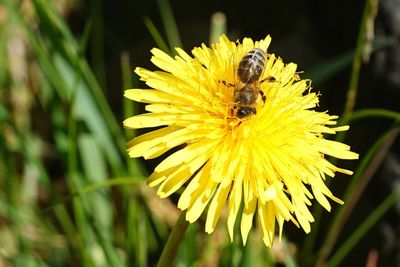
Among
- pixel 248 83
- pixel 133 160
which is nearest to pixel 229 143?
pixel 248 83

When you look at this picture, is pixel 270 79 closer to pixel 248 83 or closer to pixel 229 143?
pixel 248 83

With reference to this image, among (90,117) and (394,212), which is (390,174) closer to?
(394,212)

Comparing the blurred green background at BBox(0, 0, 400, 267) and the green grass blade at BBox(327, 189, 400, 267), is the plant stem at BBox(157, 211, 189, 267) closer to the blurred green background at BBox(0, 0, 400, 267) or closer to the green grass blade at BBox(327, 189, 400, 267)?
the blurred green background at BBox(0, 0, 400, 267)

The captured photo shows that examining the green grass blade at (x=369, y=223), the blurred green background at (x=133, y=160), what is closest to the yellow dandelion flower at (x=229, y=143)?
the blurred green background at (x=133, y=160)

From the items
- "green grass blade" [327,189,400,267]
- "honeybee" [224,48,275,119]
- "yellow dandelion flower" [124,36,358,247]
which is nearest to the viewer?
"yellow dandelion flower" [124,36,358,247]

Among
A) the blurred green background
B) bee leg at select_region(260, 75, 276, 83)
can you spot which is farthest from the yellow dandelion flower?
the blurred green background

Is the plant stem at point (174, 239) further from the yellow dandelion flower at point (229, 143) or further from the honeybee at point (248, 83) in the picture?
the honeybee at point (248, 83)
